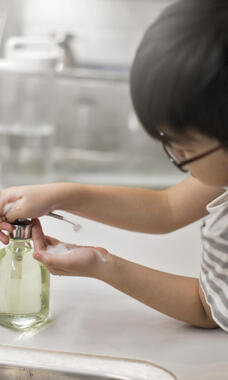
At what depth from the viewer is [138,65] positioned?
1.55 feet

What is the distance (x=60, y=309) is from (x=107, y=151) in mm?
1756

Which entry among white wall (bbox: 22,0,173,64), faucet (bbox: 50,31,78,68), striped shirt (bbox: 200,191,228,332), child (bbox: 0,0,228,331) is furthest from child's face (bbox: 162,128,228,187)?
white wall (bbox: 22,0,173,64)

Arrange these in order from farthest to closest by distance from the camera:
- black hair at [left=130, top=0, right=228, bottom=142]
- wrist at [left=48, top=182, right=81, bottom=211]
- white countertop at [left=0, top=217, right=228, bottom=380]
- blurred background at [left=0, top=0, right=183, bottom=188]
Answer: blurred background at [left=0, top=0, right=183, bottom=188] → wrist at [left=48, top=182, right=81, bottom=211] → white countertop at [left=0, top=217, right=228, bottom=380] → black hair at [left=130, top=0, right=228, bottom=142]

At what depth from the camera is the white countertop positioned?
56cm

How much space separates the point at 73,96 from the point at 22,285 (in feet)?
5.77

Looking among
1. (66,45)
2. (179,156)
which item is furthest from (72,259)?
(66,45)

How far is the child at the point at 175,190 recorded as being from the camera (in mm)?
449

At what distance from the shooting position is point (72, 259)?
1.90ft

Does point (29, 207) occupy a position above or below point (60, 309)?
above

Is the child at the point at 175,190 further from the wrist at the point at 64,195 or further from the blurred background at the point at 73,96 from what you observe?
the blurred background at the point at 73,96

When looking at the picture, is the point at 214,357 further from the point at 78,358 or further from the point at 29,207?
the point at 29,207

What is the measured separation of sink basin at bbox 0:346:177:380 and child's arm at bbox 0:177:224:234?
18cm

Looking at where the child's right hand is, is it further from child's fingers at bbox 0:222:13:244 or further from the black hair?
the black hair

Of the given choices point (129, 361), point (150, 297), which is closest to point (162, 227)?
point (150, 297)
